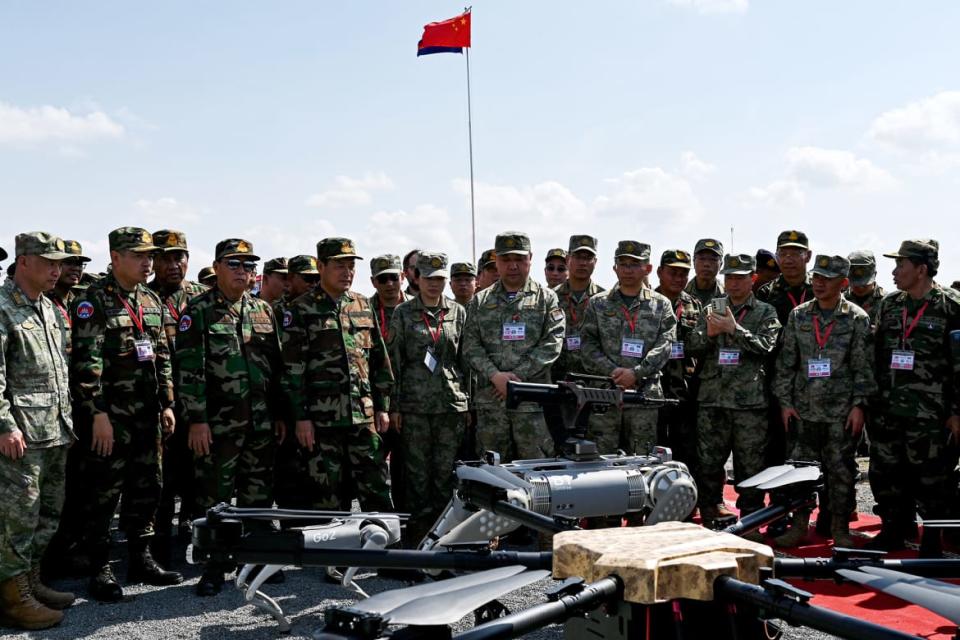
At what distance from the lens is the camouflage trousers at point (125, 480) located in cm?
554

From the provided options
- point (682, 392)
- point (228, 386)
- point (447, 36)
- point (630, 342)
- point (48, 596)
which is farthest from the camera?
point (447, 36)

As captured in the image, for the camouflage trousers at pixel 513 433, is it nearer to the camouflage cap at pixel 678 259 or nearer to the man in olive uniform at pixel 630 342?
the man in olive uniform at pixel 630 342

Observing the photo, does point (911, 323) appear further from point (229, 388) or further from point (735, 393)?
point (229, 388)

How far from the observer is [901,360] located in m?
6.44

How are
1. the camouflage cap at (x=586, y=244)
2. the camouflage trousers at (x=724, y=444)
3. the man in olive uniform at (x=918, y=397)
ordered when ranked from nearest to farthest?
the man in olive uniform at (x=918, y=397) < the camouflage trousers at (x=724, y=444) < the camouflage cap at (x=586, y=244)

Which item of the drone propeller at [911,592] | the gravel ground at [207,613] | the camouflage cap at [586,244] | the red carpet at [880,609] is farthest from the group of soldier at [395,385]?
the drone propeller at [911,592]

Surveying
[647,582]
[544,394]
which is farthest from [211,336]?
[647,582]

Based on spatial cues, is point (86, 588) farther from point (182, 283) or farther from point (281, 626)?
point (182, 283)

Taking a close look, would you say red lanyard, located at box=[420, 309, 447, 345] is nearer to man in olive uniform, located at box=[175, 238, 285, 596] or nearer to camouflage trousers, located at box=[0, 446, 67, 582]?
man in olive uniform, located at box=[175, 238, 285, 596]

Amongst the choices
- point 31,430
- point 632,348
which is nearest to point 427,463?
point 632,348

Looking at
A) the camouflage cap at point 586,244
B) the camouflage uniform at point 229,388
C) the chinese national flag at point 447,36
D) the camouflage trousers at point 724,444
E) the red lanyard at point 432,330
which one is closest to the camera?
the camouflage uniform at point 229,388

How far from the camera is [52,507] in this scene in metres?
5.24

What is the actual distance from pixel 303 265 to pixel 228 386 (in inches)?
96.9

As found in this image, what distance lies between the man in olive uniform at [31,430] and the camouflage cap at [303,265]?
3.01 m
